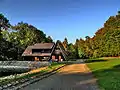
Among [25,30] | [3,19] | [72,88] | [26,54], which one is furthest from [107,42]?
[72,88]

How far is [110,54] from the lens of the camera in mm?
87062

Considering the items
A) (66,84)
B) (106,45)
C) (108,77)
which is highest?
(106,45)

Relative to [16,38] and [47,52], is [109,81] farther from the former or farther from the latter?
[16,38]

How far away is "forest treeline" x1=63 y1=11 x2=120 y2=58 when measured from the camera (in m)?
84.4

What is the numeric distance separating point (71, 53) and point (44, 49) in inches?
961

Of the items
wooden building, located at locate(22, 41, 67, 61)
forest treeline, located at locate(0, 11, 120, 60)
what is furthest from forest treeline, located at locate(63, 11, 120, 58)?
wooden building, located at locate(22, 41, 67, 61)

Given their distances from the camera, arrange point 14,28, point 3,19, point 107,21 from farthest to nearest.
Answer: point 14,28 < point 107,21 < point 3,19

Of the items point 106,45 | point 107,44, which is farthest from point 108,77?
point 106,45

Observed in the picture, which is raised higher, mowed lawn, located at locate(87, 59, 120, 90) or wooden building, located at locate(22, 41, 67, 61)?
wooden building, located at locate(22, 41, 67, 61)

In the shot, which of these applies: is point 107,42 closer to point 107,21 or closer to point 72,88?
point 107,21

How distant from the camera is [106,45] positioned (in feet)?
285

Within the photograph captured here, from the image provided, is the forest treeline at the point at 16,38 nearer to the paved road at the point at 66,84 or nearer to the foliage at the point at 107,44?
the foliage at the point at 107,44

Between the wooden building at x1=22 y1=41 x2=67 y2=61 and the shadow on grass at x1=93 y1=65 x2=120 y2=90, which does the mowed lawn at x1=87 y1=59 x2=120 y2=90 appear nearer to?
the shadow on grass at x1=93 y1=65 x2=120 y2=90

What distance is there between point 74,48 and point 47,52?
31.5 metres
